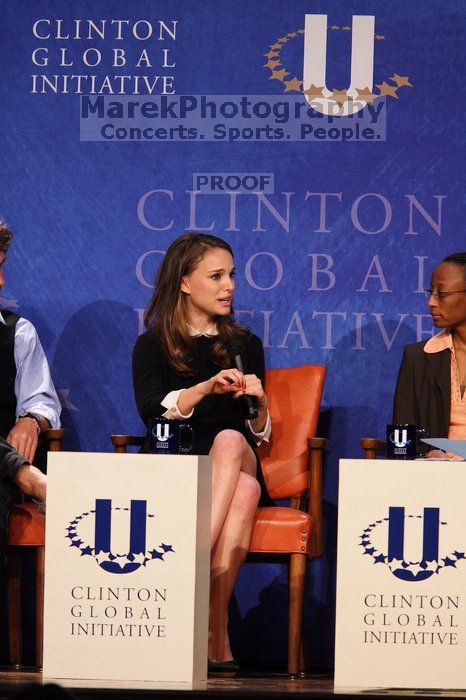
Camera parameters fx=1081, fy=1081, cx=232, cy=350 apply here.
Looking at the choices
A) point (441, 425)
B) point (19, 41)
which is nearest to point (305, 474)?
point (441, 425)

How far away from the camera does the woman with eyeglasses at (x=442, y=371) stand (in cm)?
386

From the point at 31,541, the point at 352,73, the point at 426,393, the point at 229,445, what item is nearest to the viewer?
the point at 229,445

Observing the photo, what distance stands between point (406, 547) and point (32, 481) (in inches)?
50.5

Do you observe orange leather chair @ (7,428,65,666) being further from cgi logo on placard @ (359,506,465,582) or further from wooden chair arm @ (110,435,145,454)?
cgi logo on placard @ (359,506,465,582)

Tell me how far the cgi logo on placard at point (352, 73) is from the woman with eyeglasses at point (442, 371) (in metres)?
0.81

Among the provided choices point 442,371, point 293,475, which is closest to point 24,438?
point 293,475

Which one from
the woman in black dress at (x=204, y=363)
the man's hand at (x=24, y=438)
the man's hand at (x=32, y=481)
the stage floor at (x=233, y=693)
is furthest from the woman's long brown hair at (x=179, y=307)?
the stage floor at (x=233, y=693)

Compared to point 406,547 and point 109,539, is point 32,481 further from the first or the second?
point 406,547

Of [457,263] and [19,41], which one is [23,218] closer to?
[19,41]

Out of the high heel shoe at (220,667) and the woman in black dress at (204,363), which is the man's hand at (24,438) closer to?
the woman in black dress at (204,363)

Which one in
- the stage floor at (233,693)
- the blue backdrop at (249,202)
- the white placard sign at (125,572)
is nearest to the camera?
the stage floor at (233,693)

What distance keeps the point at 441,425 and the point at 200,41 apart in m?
1.83

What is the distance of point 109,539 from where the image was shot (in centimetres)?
270

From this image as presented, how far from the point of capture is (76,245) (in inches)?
173
